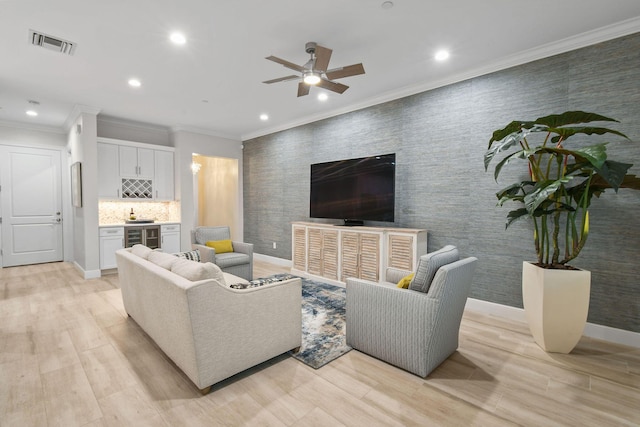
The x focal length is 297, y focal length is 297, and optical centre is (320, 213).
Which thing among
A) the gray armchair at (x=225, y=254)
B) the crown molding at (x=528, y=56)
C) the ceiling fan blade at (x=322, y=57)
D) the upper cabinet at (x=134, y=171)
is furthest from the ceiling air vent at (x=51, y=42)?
the crown molding at (x=528, y=56)

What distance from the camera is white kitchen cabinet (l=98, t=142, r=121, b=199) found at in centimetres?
543

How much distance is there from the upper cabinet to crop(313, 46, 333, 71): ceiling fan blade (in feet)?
15.1

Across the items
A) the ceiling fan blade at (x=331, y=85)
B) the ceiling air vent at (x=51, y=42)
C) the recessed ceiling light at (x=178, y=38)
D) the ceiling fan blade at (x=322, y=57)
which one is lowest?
the ceiling fan blade at (x=331, y=85)

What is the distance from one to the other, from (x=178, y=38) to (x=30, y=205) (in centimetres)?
572

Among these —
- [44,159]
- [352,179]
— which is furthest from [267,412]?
[44,159]

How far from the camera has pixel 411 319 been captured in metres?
2.22

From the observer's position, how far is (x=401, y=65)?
3.50m

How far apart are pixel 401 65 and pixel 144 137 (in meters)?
5.40

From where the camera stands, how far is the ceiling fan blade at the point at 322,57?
101 inches

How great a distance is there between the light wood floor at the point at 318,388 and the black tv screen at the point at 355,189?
78.5 inches

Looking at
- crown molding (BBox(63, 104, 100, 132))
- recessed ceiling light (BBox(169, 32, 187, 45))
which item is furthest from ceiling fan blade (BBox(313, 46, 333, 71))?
crown molding (BBox(63, 104, 100, 132))

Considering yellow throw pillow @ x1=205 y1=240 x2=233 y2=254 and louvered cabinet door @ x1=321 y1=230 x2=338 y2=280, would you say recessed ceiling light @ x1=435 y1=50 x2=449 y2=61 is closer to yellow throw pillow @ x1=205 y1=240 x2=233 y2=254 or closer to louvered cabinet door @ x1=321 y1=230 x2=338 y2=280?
louvered cabinet door @ x1=321 y1=230 x2=338 y2=280

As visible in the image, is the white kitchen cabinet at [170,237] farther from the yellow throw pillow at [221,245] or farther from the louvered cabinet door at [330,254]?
the louvered cabinet door at [330,254]

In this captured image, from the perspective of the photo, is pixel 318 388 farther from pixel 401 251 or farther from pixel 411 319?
pixel 401 251
